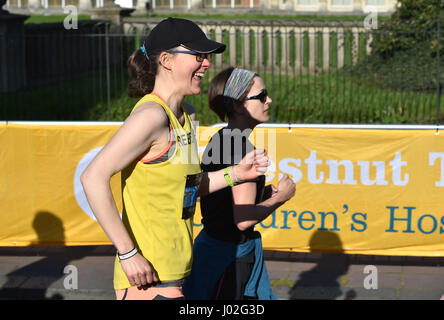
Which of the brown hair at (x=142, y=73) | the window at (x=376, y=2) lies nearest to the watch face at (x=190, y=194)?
the brown hair at (x=142, y=73)

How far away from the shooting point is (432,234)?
7238 mm

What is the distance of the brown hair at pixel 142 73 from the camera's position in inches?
134

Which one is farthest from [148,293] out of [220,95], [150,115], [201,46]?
[220,95]

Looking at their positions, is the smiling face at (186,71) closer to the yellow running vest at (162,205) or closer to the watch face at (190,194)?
the yellow running vest at (162,205)

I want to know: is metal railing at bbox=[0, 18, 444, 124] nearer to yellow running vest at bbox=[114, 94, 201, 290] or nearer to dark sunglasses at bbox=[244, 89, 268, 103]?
dark sunglasses at bbox=[244, 89, 268, 103]

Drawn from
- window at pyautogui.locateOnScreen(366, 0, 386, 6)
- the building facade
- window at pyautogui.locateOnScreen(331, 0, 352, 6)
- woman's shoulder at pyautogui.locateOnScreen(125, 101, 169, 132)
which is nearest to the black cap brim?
woman's shoulder at pyautogui.locateOnScreen(125, 101, 169, 132)

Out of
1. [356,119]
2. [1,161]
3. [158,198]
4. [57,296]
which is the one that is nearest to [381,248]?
[57,296]

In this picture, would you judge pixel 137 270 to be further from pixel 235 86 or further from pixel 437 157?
pixel 437 157

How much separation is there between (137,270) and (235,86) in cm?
154

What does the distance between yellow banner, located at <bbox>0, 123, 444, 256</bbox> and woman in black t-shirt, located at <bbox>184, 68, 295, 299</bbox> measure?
9.83 feet

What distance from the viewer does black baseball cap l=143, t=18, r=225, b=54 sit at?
3.30 meters

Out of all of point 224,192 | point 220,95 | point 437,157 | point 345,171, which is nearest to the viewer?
point 224,192

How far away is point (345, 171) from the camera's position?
7262mm

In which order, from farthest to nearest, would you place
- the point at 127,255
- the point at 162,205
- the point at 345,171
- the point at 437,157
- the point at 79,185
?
the point at 79,185 → the point at 345,171 → the point at 437,157 → the point at 162,205 → the point at 127,255
